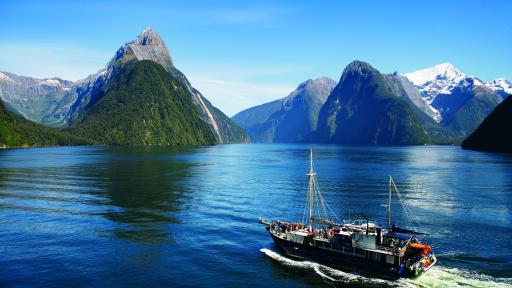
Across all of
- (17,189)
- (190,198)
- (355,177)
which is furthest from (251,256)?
(355,177)

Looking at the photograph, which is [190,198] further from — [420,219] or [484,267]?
[484,267]

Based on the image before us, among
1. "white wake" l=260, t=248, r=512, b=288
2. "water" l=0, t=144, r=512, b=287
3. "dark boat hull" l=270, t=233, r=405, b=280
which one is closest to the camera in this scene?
"white wake" l=260, t=248, r=512, b=288

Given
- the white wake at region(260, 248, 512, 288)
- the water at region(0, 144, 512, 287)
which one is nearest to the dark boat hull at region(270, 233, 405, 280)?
the white wake at region(260, 248, 512, 288)

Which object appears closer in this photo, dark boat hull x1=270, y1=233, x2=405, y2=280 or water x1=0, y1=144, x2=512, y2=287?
water x1=0, y1=144, x2=512, y2=287

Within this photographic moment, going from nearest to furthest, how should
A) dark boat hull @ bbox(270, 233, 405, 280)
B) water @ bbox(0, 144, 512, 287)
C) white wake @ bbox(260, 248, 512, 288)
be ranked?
white wake @ bbox(260, 248, 512, 288)
water @ bbox(0, 144, 512, 287)
dark boat hull @ bbox(270, 233, 405, 280)

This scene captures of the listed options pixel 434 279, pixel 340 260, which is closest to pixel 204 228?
pixel 340 260

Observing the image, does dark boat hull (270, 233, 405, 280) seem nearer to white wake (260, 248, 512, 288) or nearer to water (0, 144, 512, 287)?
white wake (260, 248, 512, 288)
